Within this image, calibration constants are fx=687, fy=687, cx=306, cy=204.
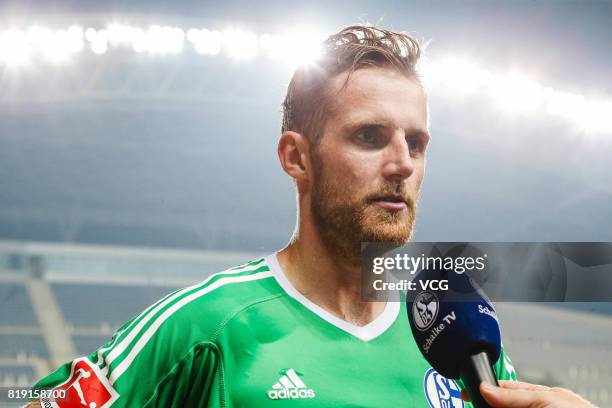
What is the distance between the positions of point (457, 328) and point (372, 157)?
1.64 feet

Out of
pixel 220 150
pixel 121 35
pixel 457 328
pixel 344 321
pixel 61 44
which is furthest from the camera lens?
pixel 220 150

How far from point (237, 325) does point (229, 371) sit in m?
0.09

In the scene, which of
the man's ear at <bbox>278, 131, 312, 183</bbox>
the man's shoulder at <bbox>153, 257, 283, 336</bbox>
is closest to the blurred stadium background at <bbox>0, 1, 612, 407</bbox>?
the man's ear at <bbox>278, 131, 312, 183</bbox>

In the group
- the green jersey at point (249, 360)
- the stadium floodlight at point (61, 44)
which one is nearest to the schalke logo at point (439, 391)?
the green jersey at point (249, 360)

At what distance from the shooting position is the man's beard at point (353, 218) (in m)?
1.32

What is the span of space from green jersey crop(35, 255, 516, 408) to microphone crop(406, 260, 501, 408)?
25cm

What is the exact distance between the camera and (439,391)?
125 centimetres

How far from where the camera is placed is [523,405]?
2.49 feet

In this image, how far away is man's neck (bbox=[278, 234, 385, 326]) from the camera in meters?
1.31

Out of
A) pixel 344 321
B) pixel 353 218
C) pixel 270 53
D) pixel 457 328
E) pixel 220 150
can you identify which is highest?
pixel 220 150

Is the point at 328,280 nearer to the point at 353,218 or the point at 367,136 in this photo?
the point at 353,218

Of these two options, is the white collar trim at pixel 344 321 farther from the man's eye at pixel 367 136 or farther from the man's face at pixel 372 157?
the man's eye at pixel 367 136

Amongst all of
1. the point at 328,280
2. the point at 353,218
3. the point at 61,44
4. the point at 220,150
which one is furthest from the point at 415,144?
the point at 220,150

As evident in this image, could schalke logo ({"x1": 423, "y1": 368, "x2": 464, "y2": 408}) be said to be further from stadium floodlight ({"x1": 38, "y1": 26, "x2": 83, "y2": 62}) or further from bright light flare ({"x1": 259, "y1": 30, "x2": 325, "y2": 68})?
stadium floodlight ({"x1": 38, "y1": 26, "x2": 83, "y2": 62})
